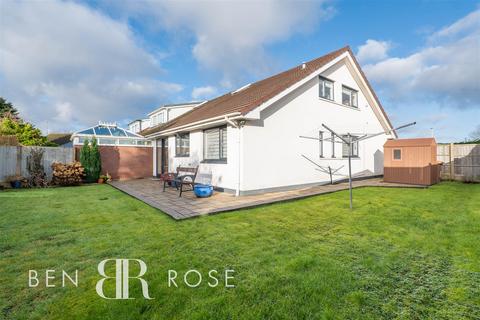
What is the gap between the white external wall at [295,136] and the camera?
8.51 m

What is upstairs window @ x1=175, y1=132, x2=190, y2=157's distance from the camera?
1199 cm

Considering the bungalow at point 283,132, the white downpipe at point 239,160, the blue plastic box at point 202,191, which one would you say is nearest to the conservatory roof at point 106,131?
the bungalow at point 283,132

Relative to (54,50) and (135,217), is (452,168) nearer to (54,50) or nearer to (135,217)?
(135,217)

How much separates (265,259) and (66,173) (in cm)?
1303

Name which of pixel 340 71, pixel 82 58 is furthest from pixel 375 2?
pixel 82 58

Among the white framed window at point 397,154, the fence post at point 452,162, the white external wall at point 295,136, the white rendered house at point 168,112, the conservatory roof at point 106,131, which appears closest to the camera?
the white external wall at point 295,136

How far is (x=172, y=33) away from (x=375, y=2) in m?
10.4

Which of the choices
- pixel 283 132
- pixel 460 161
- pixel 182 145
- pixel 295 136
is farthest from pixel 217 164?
pixel 460 161

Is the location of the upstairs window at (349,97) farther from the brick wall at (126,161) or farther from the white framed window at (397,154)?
the brick wall at (126,161)

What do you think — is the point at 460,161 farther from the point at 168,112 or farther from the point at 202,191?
the point at 168,112

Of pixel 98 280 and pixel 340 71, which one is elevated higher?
pixel 340 71

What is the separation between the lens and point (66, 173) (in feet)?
39.9

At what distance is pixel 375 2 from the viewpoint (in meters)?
10.5

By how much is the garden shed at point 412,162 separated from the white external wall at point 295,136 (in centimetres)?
163
